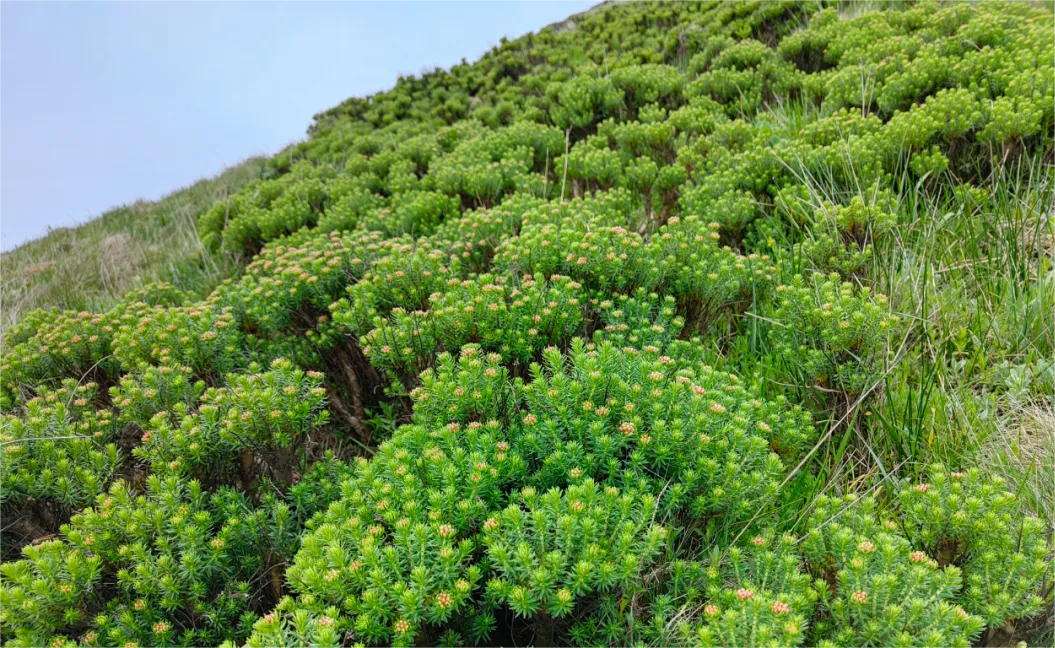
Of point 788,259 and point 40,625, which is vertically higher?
point 40,625

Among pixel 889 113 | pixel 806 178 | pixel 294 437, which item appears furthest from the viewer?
pixel 889 113

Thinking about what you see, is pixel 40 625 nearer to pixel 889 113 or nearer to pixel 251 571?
pixel 251 571

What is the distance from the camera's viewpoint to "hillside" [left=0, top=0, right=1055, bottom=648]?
1.91m

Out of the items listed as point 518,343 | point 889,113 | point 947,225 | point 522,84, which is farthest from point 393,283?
point 522,84

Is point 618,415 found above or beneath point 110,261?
beneath

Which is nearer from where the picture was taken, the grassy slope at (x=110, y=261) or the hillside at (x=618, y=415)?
the hillside at (x=618, y=415)

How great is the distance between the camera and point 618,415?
2.39 m

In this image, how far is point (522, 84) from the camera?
10.8m

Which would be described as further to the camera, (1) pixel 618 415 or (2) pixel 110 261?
(2) pixel 110 261

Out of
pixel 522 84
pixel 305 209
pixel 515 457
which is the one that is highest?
pixel 522 84

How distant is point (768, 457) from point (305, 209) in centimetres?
650

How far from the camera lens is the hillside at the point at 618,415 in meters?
1.91

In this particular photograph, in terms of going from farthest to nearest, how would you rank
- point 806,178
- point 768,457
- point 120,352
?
point 806,178 < point 120,352 < point 768,457

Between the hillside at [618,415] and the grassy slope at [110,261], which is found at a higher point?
the grassy slope at [110,261]
